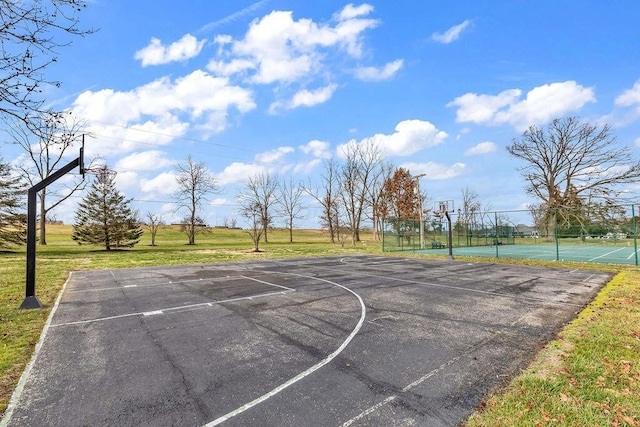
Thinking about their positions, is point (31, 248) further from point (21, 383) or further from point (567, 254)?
point (567, 254)

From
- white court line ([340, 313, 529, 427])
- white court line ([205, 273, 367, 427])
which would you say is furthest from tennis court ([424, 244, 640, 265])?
white court line ([205, 273, 367, 427])

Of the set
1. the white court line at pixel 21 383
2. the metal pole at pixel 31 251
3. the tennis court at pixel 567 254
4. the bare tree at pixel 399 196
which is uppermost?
the bare tree at pixel 399 196

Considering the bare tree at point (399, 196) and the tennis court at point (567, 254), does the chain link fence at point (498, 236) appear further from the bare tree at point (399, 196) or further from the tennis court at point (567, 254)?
the bare tree at point (399, 196)

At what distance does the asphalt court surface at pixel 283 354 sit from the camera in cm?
350

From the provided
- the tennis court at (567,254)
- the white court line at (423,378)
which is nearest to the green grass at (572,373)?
the white court line at (423,378)

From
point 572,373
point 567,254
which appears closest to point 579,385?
point 572,373

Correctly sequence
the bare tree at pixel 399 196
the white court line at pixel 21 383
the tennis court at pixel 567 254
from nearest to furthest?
the white court line at pixel 21 383
the tennis court at pixel 567 254
the bare tree at pixel 399 196

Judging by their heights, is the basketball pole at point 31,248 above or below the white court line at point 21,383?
above

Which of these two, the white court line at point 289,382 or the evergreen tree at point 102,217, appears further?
the evergreen tree at point 102,217

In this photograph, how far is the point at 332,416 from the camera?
11.0 ft

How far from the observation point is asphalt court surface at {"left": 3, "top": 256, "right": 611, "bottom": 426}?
3.50 metres

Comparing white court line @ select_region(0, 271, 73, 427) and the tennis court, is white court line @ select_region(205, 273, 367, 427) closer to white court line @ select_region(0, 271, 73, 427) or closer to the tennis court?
white court line @ select_region(0, 271, 73, 427)

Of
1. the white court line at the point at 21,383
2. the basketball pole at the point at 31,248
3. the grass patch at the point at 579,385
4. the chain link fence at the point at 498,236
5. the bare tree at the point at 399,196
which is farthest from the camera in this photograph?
the bare tree at the point at 399,196

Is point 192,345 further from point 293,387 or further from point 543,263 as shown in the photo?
point 543,263
